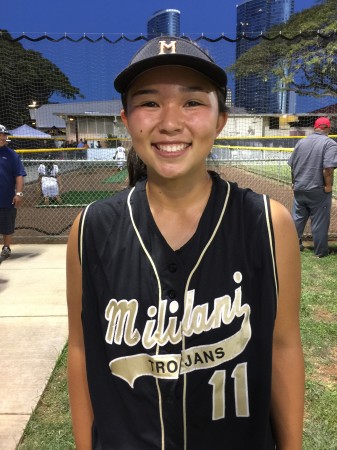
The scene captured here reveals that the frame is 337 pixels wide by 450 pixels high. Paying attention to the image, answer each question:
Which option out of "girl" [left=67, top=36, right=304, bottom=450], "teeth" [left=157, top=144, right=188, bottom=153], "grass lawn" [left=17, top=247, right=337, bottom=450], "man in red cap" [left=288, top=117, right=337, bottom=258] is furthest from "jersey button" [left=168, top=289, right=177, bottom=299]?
"man in red cap" [left=288, top=117, right=337, bottom=258]

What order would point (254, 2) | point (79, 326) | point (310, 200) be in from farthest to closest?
point (254, 2), point (310, 200), point (79, 326)

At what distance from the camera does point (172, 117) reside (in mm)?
1016

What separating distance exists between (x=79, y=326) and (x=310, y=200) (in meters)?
5.24

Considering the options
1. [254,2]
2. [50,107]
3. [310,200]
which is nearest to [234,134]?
[310,200]

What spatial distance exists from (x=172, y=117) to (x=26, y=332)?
3292 mm

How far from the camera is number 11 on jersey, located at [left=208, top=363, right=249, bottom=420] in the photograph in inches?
41.6

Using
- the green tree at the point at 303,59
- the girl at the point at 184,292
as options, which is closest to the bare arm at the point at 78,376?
the girl at the point at 184,292

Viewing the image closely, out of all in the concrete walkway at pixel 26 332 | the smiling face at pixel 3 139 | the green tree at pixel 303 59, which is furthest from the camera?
the green tree at pixel 303 59

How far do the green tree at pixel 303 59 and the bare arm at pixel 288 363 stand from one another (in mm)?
24081

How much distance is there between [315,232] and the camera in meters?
5.98

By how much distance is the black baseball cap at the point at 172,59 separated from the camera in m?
1.01

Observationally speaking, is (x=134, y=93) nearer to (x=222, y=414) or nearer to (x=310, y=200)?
(x=222, y=414)

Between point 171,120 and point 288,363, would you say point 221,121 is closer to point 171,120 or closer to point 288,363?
point 171,120

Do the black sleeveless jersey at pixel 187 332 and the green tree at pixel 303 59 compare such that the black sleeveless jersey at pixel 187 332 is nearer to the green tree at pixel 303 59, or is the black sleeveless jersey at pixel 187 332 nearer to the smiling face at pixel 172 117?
the smiling face at pixel 172 117
